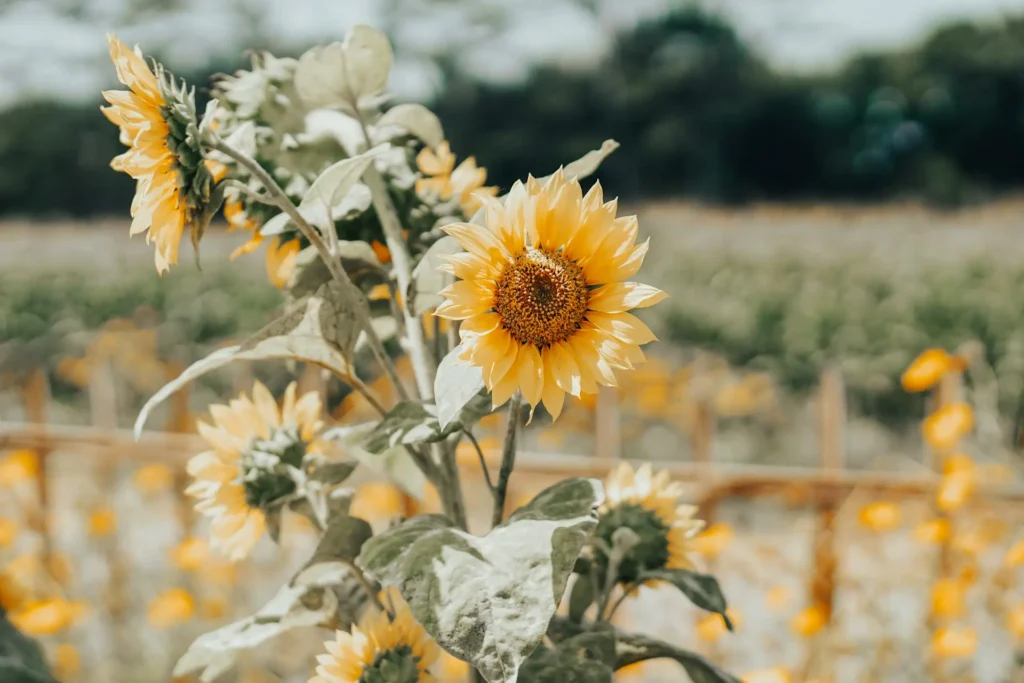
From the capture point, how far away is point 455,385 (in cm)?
35

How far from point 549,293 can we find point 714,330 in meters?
3.67

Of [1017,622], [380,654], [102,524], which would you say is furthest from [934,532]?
[102,524]

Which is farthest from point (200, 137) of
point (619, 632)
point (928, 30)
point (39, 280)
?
point (928, 30)

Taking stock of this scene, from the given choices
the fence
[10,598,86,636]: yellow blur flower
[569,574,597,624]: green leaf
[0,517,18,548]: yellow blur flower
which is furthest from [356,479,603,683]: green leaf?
[0,517,18,548]: yellow blur flower

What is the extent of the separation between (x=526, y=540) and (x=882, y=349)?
11.8 ft

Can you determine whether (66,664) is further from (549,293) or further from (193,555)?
(549,293)

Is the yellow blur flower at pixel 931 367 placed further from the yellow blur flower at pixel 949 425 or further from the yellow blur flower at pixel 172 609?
the yellow blur flower at pixel 172 609

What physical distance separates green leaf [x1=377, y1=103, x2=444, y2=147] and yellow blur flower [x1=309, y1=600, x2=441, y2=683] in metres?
0.23

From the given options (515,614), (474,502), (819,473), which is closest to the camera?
(515,614)

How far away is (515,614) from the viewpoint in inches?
13.0

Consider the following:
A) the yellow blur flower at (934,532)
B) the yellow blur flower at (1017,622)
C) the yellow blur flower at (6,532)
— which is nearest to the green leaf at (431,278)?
the yellow blur flower at (1017,622)

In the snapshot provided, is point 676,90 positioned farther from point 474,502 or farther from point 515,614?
point 515,614

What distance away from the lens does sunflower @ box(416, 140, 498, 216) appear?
0.49m

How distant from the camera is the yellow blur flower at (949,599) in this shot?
53.3 inches
